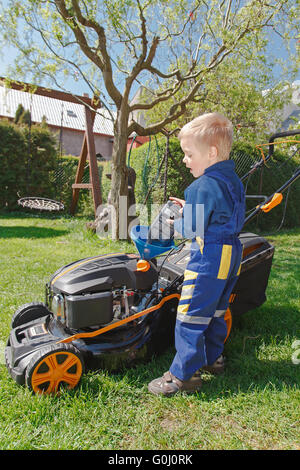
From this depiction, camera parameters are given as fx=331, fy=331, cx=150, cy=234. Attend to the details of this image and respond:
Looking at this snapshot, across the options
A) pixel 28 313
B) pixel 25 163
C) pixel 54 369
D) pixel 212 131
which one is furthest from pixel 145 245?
pixel 25 163

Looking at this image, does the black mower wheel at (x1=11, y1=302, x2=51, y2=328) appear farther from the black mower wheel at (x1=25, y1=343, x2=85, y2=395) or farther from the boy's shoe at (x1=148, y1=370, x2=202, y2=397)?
the boy's shoe at (x1=148, y1=370, x2=202, y2=397)

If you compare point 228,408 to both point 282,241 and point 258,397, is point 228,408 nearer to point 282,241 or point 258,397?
point 258,397

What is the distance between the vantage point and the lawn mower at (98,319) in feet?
6.02

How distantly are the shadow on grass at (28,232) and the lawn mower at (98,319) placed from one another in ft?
14.7

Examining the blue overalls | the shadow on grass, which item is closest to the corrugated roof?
the shadow on grass

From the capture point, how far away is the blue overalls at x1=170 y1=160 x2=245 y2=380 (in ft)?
5.79

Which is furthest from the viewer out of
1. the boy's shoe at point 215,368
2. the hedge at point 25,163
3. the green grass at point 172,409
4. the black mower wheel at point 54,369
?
the hedge at point 25,163

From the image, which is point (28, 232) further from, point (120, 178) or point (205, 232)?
point (205, 232)

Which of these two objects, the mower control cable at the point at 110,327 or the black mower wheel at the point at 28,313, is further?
the black mower wheel at the point at 28,313

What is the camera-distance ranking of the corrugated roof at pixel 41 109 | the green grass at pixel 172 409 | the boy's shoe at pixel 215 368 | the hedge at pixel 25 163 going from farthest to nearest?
the corrugated roof at pixel 41 109
the hedge at pixel 25 163
the boy's shoe at pixel 215 368
the green grass at pixel 172 409

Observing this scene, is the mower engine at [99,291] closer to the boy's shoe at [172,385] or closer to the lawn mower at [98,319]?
the lawn mower at [98,319]

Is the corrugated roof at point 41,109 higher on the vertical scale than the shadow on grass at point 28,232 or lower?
higher

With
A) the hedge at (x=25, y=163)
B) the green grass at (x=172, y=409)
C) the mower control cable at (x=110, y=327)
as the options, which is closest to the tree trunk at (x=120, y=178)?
the green grass at (x=172, y=409)

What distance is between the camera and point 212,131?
1.77m
